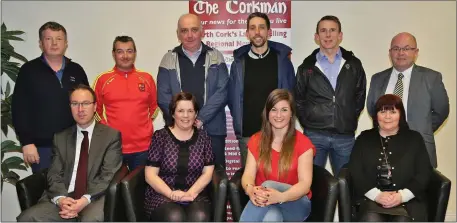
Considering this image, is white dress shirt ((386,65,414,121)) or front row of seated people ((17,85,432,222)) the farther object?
white dress shirt ((386,65,414,121))

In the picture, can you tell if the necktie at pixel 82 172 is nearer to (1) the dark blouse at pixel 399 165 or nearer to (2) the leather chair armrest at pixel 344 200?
(2) the leather chair armrest at pixel 344 200

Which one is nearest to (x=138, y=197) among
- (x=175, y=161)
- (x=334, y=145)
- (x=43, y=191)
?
(x=175, y=161)

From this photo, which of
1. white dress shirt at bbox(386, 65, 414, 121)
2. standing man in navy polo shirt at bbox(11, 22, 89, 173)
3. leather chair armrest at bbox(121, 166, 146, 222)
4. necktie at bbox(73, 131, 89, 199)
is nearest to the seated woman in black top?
white dress shirt at bbox(386, 65, 414, 121)

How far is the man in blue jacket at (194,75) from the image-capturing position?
3.72 meters

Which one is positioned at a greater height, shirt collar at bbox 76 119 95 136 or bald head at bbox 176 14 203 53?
bald head at bbox 176 14 203 53

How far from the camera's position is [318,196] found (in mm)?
3113

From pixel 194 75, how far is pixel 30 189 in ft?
4.86

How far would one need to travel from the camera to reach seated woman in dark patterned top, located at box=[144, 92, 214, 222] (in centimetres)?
310

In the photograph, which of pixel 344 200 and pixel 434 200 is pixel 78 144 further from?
pixel 434 200

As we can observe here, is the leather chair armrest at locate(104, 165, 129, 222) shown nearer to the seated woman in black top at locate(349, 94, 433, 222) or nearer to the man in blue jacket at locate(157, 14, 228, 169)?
the man in blue jacket at locate(157, 14, 228, 169)

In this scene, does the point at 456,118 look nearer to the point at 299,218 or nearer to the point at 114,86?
the point at 299,218

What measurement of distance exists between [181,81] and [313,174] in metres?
1.29

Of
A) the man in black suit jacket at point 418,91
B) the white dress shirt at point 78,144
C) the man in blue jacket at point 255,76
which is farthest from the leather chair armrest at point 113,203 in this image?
the man in black suit jacket at point 418,91

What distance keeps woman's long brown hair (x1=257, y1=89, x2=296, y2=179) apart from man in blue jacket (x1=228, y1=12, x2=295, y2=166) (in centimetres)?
54
